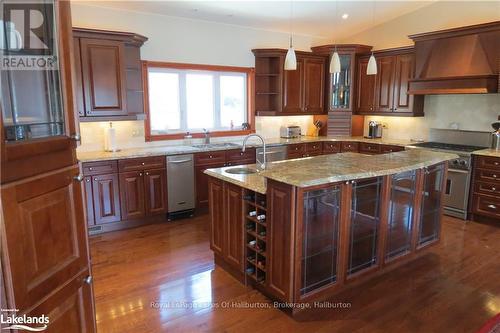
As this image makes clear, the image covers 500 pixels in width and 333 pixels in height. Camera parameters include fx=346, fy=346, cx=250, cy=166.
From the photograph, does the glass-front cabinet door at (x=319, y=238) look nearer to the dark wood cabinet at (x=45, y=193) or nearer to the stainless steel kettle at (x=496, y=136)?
the dark wood cabinet at (x=45, y=193)

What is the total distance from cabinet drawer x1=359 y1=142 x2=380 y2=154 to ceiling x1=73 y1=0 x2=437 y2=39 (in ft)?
6.96

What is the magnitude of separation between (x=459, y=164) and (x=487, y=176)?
35 centimetres

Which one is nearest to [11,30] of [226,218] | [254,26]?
[226,218]

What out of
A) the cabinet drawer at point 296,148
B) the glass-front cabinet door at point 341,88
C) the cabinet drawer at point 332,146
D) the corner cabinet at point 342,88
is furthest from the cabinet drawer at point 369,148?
the cabinet drawer at point 296,148

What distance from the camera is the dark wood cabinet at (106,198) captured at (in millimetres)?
4117

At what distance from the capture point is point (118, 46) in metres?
4.24

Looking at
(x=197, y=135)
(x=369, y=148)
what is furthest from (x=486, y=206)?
(x=197, y=135)

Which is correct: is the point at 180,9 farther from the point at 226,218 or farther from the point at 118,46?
the point at 226,218

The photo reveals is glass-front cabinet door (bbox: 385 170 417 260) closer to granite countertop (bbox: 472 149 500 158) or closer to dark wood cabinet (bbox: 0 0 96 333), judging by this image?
granite countertop (bbox: 472 149 500 158)

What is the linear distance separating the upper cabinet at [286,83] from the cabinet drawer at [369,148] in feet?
3.61

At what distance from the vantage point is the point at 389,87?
19.2ft

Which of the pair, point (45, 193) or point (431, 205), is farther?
point (431, 205)

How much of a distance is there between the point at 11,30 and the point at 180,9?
387 centimetres

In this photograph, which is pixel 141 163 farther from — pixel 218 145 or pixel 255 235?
pixel 255 235
